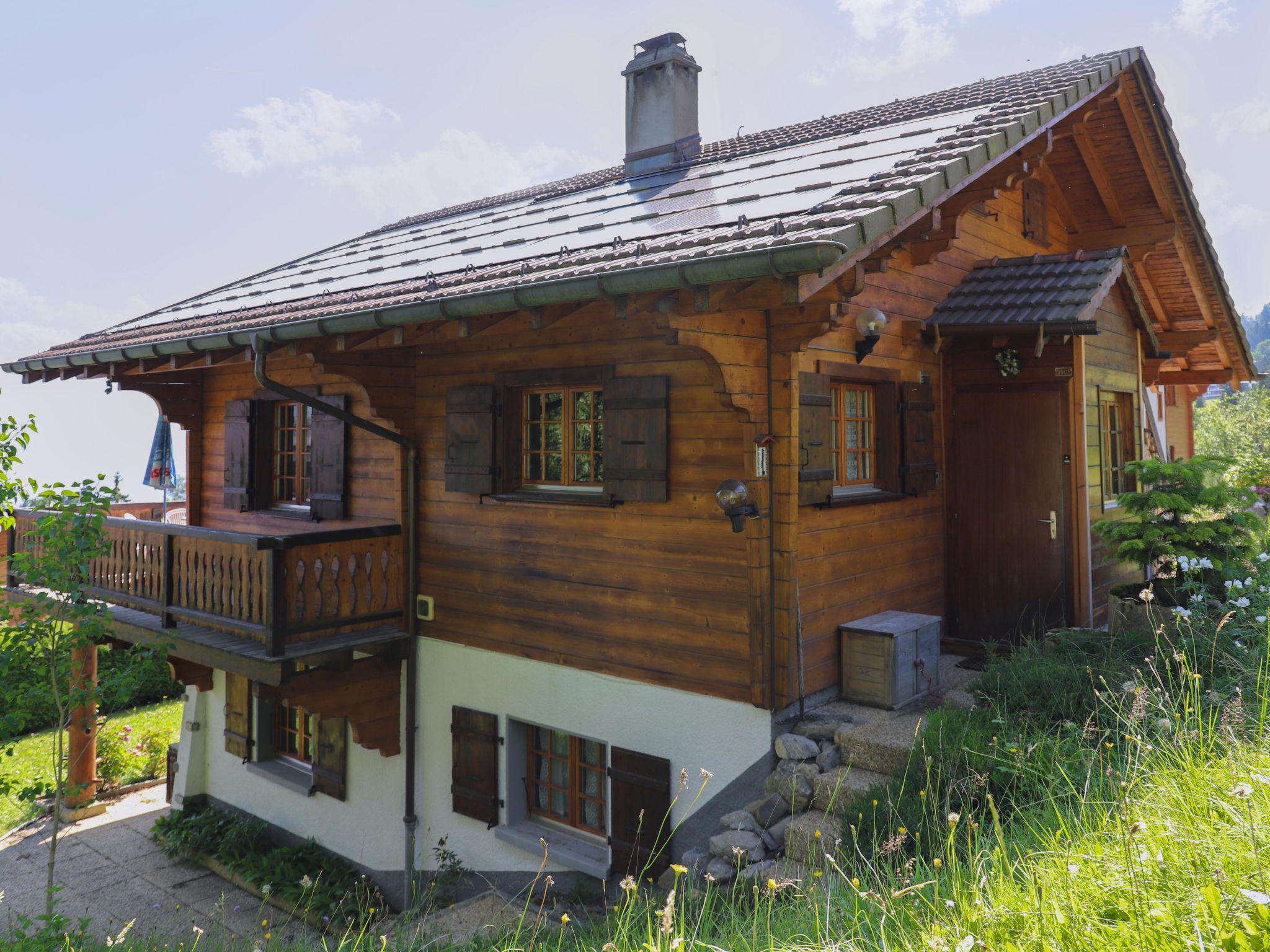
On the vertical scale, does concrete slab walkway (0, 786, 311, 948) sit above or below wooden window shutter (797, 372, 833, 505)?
below

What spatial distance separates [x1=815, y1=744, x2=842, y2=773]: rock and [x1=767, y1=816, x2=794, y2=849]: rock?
36 cm

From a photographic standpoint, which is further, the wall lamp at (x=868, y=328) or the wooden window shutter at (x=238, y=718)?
the wooden window shutter at (x=238, y=718)

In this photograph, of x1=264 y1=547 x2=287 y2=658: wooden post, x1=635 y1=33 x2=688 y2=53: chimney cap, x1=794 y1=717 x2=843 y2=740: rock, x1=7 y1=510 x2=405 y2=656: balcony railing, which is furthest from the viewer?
x1=635 y1=33 x2=688 y2=53: chimney cap

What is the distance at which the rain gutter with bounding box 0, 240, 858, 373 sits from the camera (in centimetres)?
386

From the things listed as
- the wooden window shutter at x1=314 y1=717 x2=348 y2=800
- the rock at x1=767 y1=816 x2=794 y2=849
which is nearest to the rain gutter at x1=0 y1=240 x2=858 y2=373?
the rock at x1=767 y1=816 x2=794 y2=849

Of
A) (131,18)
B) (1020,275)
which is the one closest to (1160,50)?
(1020,275)

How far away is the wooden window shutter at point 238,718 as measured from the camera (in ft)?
31.0

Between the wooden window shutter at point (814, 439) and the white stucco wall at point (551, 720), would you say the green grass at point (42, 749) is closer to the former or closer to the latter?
the white stucco wall at point (551, 720)

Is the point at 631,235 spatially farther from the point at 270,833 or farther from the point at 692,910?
the point at 270,833

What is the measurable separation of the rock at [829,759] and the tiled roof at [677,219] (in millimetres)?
2851

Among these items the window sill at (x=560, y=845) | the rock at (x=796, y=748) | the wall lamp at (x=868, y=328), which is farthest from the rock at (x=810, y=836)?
the wall lamp at (x=868, y=328)

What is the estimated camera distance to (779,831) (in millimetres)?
4836

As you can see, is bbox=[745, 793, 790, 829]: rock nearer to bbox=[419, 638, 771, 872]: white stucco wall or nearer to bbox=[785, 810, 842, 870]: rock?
bbox=[785, 810, 842, 870]: rock

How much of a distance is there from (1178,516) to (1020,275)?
2.30 metres
